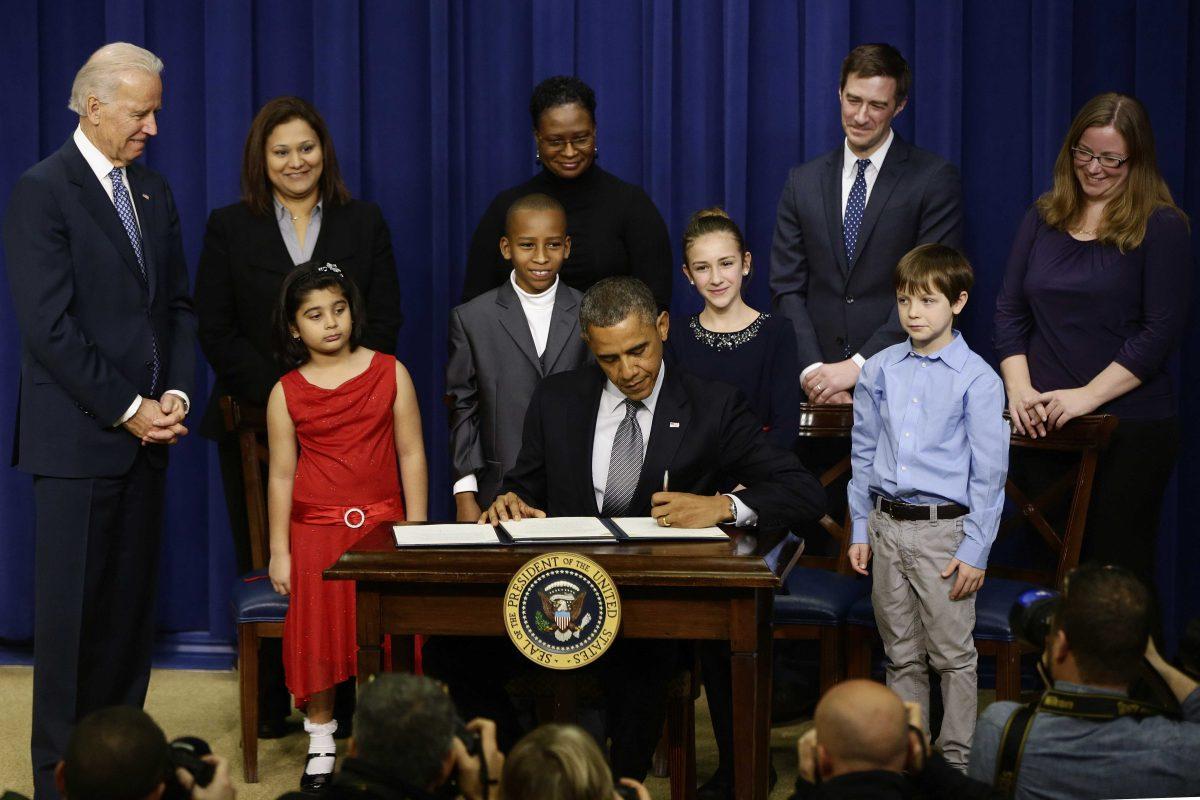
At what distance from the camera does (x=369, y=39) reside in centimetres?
504

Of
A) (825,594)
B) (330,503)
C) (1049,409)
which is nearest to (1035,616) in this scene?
(825,594)

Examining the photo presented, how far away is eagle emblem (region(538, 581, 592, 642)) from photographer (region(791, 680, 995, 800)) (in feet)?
2.27

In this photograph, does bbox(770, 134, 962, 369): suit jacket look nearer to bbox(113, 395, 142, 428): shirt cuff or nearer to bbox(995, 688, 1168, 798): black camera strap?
bbox(113, 395, 142, 428): shirt cuff

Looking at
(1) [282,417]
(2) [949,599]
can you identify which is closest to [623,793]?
(2) [949,599]

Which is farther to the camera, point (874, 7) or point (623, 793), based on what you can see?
point (874, 7)

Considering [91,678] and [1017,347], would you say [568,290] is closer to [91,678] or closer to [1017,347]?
[1017,347]

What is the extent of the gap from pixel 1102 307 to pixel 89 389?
275 centimetres

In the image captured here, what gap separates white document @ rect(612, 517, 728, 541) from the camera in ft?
9.53

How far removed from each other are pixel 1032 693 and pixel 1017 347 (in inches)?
49.3

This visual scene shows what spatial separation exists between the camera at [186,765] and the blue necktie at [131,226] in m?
1.68

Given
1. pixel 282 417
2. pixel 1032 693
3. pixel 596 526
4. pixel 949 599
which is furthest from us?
pixel 1032 693

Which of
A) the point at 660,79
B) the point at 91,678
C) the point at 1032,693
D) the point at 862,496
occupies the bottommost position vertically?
the point at 1032,693

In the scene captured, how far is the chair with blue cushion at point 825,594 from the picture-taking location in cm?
383

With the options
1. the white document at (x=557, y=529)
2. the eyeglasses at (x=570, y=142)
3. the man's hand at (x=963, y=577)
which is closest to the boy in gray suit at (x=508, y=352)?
the eyeglasses at (x=570, y=142)
